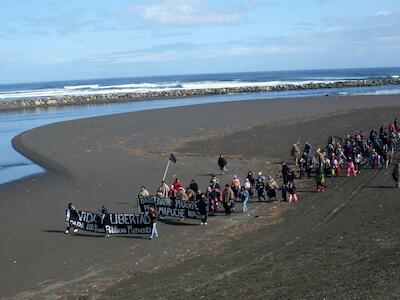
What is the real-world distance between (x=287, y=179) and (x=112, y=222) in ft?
25.5

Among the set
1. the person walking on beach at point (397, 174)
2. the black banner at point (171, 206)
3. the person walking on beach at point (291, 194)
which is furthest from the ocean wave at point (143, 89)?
the black banner at point (171, 206)

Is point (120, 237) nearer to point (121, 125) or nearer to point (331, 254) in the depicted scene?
point (331, 254)

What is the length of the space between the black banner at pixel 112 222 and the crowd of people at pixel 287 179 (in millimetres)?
417

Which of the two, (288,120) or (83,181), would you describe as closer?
(83,181)

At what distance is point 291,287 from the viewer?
1266cm

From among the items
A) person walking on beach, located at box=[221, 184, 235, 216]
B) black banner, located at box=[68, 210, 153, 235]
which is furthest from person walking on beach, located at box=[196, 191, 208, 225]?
black banner, located at box=[68, 210, 153, 235]

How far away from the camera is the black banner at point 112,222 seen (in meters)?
18.8

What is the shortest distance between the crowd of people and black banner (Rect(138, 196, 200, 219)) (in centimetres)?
23

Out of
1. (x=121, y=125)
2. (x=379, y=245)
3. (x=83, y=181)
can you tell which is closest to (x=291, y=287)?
(x=379, y=245)

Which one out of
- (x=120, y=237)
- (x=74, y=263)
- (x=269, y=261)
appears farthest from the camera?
(x=120, y=237)

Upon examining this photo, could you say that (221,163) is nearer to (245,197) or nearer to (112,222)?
(245,197)

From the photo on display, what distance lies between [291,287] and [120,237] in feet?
25.9

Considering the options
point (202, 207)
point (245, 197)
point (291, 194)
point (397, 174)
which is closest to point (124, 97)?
point (291, 194)

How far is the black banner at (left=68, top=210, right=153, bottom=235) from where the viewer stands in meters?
18.8
